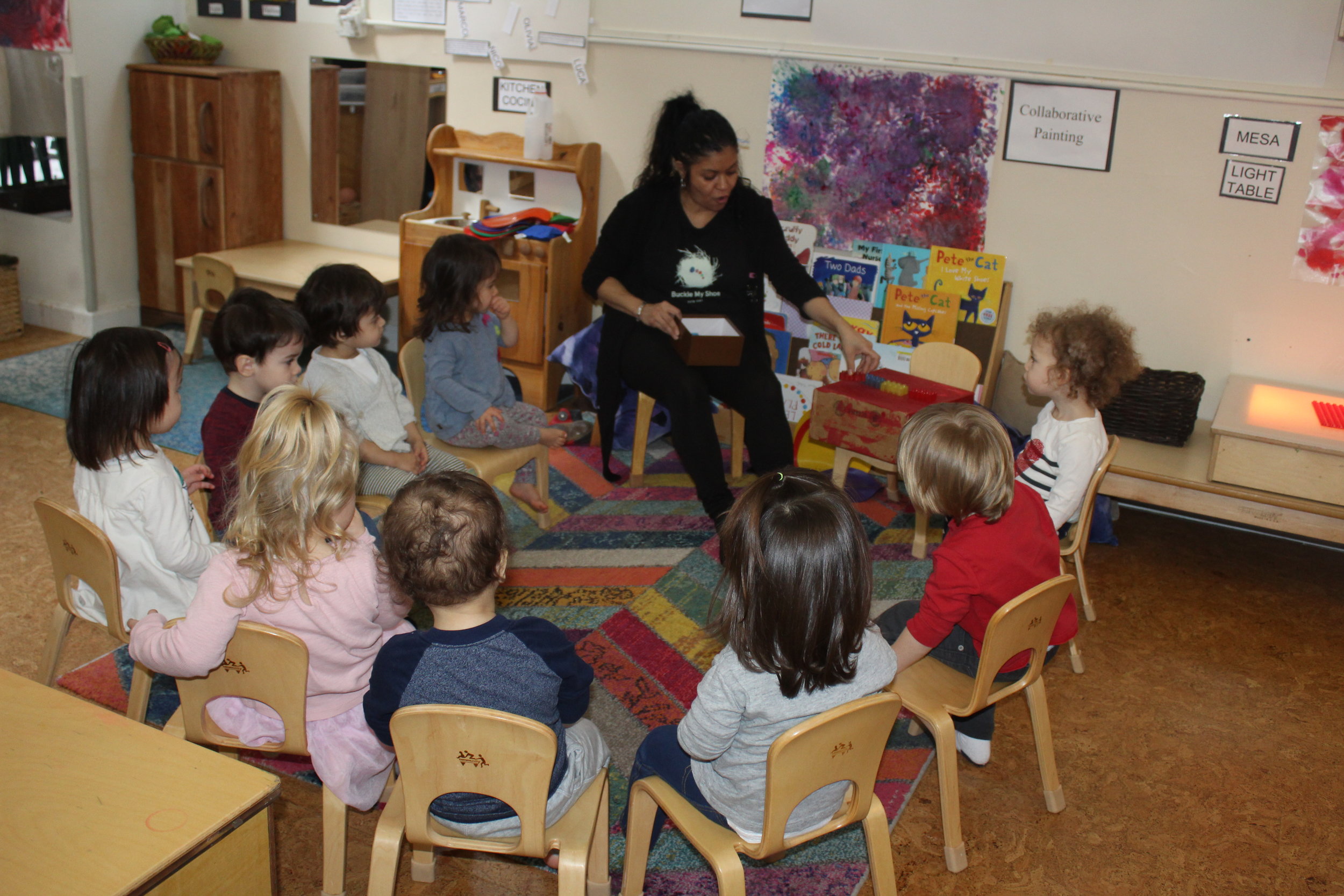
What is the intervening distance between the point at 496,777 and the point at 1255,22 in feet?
10.6

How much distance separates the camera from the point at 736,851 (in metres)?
1.47

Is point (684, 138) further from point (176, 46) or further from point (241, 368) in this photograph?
point (176, 46)

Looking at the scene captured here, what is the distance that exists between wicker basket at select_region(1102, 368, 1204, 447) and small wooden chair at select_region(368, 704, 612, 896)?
7.90ft

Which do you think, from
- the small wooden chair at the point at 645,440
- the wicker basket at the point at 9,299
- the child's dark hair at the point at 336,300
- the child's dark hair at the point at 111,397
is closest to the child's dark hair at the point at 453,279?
the child's dark hair at the point at 336,300

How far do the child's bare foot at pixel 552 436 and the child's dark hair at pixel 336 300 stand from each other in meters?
0.62

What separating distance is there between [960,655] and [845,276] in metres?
2.06

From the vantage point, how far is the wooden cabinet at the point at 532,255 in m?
3.89

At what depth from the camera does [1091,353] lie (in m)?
2.44

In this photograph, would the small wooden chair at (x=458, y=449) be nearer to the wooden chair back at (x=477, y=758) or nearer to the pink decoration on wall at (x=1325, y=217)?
the wooden chair back at (x=477, y=758)

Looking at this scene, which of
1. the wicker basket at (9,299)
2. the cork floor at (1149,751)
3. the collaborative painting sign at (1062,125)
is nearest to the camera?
Result: the cork floor at (1149,751)

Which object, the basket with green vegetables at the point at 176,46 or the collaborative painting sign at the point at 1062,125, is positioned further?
the basket with green vegetables at the point at 176,46

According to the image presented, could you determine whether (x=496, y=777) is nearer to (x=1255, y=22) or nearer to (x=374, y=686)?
(x=374, y=686)

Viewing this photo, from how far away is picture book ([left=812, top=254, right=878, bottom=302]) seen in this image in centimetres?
372

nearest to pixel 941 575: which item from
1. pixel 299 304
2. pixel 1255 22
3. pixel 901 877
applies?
pixel 901 877
